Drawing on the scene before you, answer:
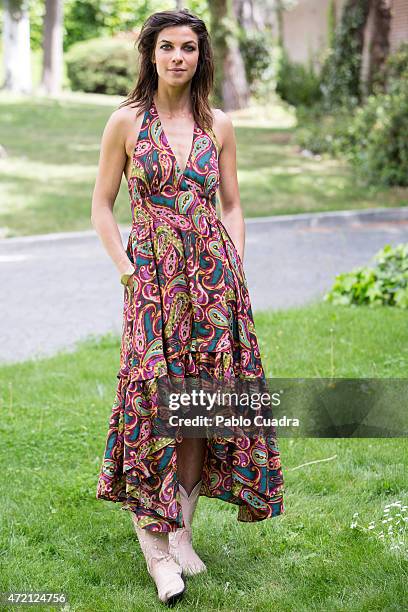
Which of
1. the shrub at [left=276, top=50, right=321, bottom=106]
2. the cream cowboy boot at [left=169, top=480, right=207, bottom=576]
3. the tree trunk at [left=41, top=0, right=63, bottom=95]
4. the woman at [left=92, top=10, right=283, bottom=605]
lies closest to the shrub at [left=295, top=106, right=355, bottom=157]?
the shrub at [left=276, top=50, right=321, bottom=106]

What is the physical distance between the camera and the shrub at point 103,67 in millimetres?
27922

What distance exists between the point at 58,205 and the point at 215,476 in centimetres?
923

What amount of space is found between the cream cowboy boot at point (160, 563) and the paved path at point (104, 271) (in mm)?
3386

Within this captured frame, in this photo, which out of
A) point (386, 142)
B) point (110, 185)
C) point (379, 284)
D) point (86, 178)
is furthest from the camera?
point (86, 178)

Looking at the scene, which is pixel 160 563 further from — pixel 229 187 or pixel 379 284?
pixel 379 284

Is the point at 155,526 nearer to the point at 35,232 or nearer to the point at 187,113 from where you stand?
the point at 187,113

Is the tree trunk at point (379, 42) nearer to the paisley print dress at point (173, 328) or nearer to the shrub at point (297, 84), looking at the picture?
the shrub at point (297, 84)

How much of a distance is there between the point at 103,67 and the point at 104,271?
20202mm

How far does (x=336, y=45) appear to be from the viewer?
18703 mm

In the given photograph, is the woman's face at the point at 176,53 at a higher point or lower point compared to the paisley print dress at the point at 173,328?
higher

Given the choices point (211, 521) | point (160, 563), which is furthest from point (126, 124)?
point (211, 521)

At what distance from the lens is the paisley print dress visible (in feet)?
10.4

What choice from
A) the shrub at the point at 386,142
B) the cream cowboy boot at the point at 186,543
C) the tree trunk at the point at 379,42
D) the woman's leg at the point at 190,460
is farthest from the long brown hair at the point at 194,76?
the tree trunk at the point at 379,42

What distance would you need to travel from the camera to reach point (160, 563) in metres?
3.26
